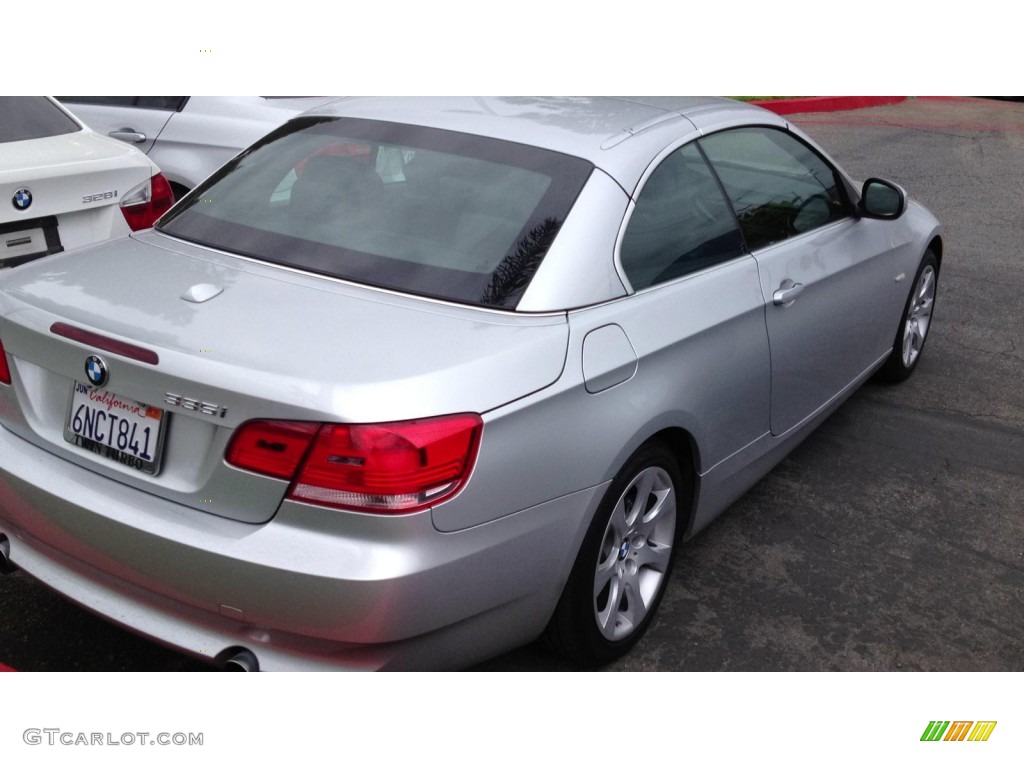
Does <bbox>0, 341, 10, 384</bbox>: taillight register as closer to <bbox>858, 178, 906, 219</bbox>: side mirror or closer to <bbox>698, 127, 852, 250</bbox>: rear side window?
<bbox>698, 127, 852, 250</bbox>: rear side window

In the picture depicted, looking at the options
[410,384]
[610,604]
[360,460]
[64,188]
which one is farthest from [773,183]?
[64,188]

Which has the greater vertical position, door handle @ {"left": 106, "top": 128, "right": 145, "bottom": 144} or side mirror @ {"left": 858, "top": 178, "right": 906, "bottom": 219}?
side mirror @ {"left": 858, "top": 178, "right": 906, "bottom": 219}

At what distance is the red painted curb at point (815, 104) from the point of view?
15609mm

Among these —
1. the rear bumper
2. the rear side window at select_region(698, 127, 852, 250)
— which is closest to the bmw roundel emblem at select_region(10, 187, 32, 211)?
the rear bumper

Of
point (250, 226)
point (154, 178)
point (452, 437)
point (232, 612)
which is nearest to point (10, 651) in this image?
point (232, 612)

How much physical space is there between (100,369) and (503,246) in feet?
3.61

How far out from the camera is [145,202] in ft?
16.0

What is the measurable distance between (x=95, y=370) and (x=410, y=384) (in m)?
0.79

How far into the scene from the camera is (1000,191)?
11.2m

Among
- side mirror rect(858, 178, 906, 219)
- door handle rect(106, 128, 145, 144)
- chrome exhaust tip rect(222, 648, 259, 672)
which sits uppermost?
side mirror rect(858, 178, 906, 219)

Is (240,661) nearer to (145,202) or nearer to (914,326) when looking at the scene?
(145,202)

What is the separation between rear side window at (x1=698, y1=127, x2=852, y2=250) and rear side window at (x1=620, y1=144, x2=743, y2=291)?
98mm

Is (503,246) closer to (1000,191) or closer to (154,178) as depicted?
(154,178)

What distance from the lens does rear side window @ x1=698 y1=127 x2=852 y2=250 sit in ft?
12.6
